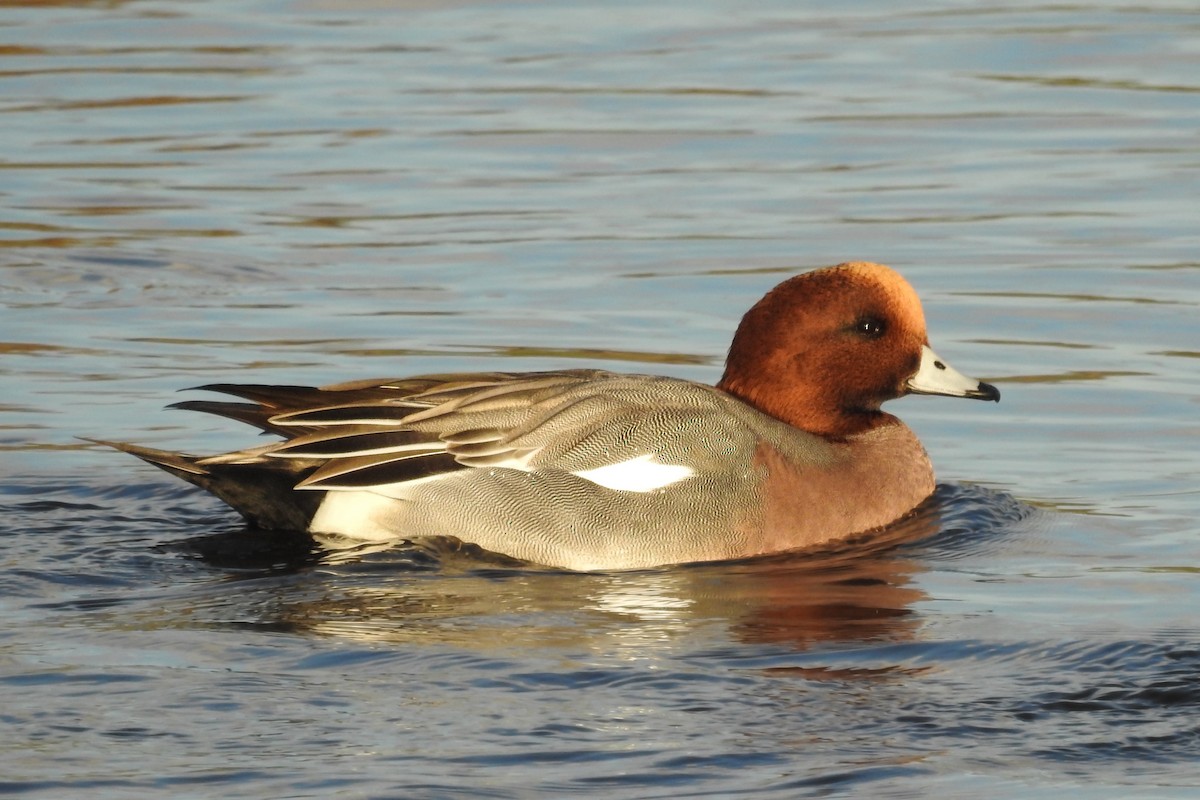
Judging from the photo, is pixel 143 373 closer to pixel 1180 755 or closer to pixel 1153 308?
pixel 1153 308

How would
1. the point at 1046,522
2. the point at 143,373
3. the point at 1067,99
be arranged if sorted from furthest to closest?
1. the point at 1067,99
2. the point at 143,373
3. the point at 1046,522

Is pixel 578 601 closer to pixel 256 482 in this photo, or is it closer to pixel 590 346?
pixel 256 482

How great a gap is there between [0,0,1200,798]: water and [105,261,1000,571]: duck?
0.14m

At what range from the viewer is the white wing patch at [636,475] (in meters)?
7.38

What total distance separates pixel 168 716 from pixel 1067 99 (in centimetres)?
1037

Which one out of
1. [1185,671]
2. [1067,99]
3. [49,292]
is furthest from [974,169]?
[1185,671]

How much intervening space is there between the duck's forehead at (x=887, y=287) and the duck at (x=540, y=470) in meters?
0.63

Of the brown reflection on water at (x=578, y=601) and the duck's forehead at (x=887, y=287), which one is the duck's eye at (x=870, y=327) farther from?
the brown reflection on water at (x=578, y=601)

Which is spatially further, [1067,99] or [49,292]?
[1067,99]

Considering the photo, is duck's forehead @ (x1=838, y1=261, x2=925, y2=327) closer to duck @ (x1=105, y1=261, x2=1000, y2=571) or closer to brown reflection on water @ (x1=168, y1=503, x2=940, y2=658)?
duck @ (x1=105, y1=261, x2=1000, y2=571)

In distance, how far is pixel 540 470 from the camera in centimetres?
738

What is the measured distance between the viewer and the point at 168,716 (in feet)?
18.4

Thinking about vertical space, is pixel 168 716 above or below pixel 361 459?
below

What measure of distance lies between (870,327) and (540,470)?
1453 millimetres
